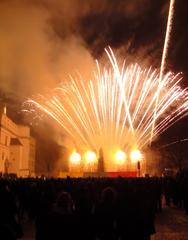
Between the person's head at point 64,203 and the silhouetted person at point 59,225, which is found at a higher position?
the person's head at point 64,203

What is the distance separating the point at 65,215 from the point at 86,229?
0.38 m

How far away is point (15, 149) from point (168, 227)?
62643 mm

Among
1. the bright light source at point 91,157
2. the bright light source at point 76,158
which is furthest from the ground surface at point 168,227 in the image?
the bright light source at point 76,158

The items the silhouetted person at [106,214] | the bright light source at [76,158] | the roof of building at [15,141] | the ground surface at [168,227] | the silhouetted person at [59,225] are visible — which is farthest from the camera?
the roof of building at [15,141]

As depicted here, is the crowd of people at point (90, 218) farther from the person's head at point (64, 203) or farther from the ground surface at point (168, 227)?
the ground surface at point (168, 227)

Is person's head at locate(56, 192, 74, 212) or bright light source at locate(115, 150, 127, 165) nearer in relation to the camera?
person's head at locate(56, 192, 74, 212)

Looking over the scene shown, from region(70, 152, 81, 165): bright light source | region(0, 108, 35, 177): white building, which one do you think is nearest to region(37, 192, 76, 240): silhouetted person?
region(70, 152, 81, 165): bright light source

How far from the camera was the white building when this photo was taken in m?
64.3

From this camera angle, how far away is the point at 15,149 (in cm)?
7219

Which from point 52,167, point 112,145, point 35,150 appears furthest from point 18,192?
point 35,150

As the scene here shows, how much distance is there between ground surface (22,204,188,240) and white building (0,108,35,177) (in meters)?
49.7

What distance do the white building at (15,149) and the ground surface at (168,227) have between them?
4967cm

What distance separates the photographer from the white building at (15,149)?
64.3m

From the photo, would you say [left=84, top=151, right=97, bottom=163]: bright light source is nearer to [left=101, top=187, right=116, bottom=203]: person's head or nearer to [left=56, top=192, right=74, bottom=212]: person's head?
[left=101, top=187, right=116, bottom=203]: person's head
